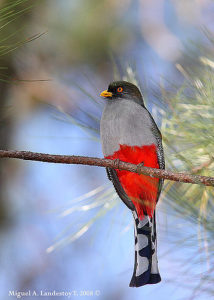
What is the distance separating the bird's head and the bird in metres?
0.06

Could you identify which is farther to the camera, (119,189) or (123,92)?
(123,92)

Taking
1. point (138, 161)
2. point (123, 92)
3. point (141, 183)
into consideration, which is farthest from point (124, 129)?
point (123, 92)

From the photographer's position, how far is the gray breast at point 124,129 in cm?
346

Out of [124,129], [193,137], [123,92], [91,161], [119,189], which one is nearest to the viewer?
[91,161]

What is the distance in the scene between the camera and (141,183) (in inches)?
144

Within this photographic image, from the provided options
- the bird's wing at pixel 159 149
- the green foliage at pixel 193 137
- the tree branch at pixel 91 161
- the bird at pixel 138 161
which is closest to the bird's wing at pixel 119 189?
the bird at pixel 138 161

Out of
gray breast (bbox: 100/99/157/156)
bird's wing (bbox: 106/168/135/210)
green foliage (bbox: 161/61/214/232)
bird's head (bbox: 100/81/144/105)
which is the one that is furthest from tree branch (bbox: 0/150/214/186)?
bird's head (bbox: 100/81/144/105)

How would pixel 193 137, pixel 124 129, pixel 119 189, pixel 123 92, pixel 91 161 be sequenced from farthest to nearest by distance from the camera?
pixel 123 92
pixel 119 189
pixel 124 129
pixel 193 137
pixel 91 161

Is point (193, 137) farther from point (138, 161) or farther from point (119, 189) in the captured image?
point (119, 189)

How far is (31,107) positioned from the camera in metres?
6.60

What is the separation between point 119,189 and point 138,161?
0.25 metres

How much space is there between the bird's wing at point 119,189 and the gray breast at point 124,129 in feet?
0.83

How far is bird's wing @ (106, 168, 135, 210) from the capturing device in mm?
3617

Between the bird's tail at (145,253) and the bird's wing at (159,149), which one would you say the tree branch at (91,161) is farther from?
the bird's tail at (145,253)
